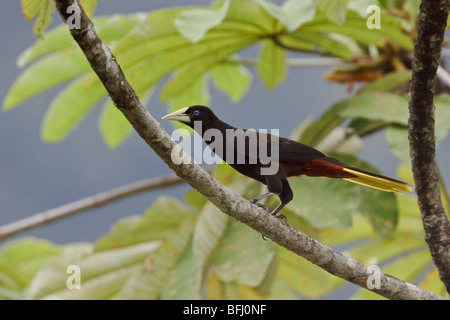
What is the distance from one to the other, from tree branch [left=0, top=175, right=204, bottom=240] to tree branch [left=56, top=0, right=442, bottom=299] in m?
2.32

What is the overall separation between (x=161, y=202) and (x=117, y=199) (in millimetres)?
816

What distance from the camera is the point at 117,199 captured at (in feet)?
15.9

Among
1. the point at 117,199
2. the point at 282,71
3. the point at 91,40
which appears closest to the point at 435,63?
the point at 91,40

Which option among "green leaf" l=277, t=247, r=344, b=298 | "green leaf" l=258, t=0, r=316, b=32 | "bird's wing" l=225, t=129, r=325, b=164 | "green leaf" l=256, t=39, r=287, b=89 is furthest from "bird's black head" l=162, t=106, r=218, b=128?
"green leaf" l=256, t=39, r=287, b=89

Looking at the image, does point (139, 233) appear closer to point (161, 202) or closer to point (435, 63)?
point (161, 202)

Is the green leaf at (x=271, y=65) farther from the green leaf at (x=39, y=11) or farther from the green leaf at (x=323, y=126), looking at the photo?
the green leaf at (x=39, y=11)

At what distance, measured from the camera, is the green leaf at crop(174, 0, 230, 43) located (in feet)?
11.3

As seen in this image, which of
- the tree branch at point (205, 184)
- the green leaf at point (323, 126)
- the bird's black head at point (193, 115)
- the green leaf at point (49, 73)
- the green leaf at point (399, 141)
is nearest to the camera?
the tree branch at point (205, 184)

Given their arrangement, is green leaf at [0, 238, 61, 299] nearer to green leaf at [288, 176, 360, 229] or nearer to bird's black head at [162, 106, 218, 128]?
green leaf at [288, 176, 360, 229]

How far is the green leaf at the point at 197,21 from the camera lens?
345cm

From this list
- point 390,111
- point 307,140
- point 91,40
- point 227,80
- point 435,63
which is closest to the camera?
point 91,40

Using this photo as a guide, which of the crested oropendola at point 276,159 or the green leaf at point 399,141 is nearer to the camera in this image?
the crested oropendola at point 276,159

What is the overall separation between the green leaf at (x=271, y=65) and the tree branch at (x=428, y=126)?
2.08m

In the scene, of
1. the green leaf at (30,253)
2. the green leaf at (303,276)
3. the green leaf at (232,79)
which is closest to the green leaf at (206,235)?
the green leaf at (303,276)
